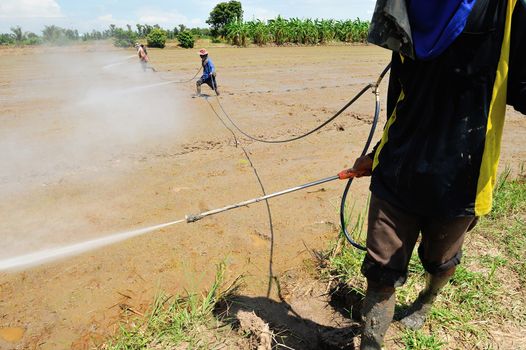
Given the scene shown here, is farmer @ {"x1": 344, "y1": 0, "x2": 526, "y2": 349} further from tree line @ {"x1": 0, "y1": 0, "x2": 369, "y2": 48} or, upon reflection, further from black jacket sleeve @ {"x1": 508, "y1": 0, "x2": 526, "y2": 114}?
tree line @ {"x1": 0, "y1": 0, "x2": 369, "y2": 48}

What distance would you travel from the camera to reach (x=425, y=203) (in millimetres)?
1665

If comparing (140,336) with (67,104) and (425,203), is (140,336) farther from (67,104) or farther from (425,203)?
(67,104)

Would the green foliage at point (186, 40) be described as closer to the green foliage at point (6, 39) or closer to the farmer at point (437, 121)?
the green foliage at point (6, 39)

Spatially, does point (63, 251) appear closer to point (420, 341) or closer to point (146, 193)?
point (146, 193)

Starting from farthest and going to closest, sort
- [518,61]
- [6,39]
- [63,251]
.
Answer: [6,39]
[63,251]
[518,61]

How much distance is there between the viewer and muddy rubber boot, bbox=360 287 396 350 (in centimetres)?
189

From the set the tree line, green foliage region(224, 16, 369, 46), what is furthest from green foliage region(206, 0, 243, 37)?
green foliage region(224, 16, 369, 46)

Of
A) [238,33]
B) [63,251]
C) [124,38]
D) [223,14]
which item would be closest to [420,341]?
[63,251]

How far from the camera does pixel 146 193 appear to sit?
451 centimetres

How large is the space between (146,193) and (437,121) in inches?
143

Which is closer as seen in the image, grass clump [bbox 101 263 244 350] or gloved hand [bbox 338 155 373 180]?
gloved hand [bbox 338 155 373 180]

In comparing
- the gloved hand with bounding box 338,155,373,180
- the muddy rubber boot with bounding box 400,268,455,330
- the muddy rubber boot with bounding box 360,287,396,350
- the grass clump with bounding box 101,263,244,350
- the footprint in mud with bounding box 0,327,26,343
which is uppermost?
the gloved hand with bounding box 338,155,373,180

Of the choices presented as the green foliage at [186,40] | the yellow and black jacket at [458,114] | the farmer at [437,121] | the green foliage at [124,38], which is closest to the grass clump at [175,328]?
the farmer at [437,121]

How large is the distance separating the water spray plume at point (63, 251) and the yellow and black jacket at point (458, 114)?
6.67 ft
